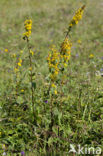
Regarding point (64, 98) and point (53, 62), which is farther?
point (64, 98)

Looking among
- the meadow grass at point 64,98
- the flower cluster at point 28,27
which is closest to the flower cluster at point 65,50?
the meadow grass at point 64,98

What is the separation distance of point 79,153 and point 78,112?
56 cm

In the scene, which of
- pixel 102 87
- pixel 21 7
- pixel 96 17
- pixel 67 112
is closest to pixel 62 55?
pixel 67 112

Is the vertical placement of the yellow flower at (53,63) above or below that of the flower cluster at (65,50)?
below

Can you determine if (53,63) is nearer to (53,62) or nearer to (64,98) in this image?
(53,62)

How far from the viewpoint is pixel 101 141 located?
2.12 meters

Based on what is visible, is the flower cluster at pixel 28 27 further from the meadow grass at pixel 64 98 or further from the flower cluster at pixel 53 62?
the flower cluster at pixel 53 62

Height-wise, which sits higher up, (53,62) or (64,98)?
(53,62)

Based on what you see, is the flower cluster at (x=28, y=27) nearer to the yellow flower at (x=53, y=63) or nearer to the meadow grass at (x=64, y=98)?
the meadow grass at (x=64, y=98)

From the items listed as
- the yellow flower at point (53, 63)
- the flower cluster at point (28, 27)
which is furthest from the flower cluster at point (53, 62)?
the flower cluster at point (28, 27)

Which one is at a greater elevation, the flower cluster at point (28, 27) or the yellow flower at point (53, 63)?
the flower cluster at point (28, 27)

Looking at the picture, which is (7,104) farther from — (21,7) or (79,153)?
(21,7)

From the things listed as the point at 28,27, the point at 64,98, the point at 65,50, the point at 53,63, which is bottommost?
the point at 64,98

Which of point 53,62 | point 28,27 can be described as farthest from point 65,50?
point 28,27
